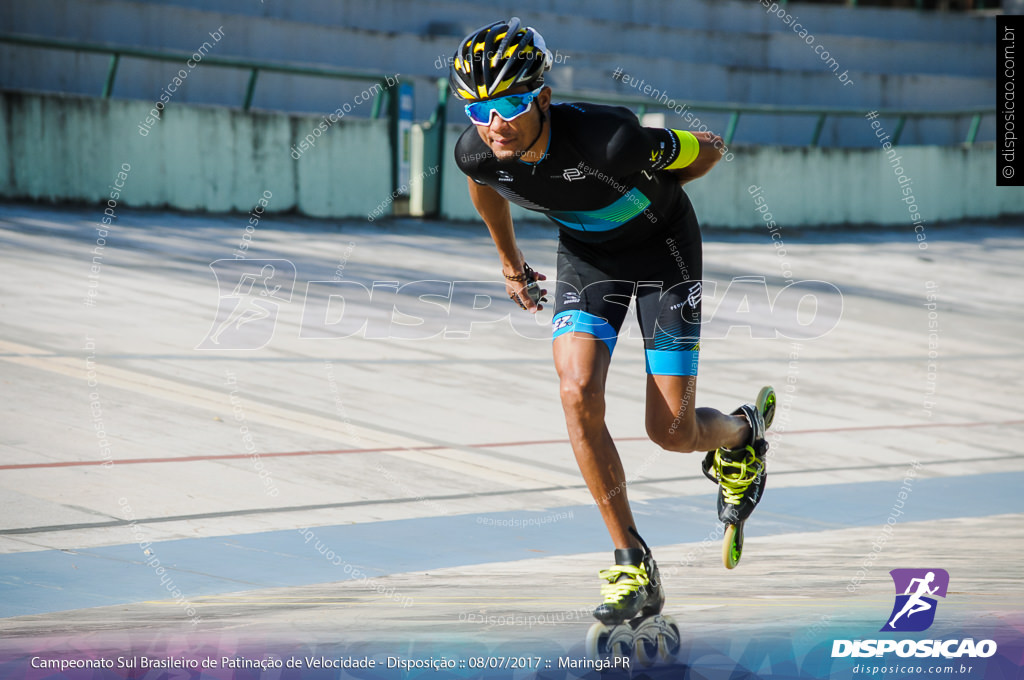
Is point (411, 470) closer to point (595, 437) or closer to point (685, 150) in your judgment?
point (595, 437)

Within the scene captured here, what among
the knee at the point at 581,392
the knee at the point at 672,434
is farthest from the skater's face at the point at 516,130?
the knee at the point at 672,434

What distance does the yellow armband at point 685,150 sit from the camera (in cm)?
413

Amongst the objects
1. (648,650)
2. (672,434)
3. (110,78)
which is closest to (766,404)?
(672,434)

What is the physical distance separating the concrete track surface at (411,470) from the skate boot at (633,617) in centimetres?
8

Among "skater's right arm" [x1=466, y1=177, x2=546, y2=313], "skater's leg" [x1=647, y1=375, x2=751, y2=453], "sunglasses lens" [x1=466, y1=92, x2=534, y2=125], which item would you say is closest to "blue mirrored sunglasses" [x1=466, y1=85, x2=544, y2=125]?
"sunglasses lens" [x1=466, y1=92, x2=534, y2=125]

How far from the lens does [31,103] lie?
12.6 m

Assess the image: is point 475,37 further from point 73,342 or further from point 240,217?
point 240,217

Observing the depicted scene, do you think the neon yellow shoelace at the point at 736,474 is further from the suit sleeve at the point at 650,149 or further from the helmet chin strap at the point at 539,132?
the helmet chin strap at the point at 539,132

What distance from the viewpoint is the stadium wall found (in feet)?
41.8

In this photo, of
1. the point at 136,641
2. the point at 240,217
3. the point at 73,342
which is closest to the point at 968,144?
the point at 240,217

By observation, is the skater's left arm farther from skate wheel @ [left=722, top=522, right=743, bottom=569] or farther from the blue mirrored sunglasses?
skate wheel @ [left=722, top=522, right=743, bottom=569]

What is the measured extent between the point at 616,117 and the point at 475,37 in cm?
53

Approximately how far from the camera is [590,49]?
2023cm

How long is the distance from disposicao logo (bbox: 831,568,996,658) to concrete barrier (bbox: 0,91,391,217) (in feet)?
35.9
